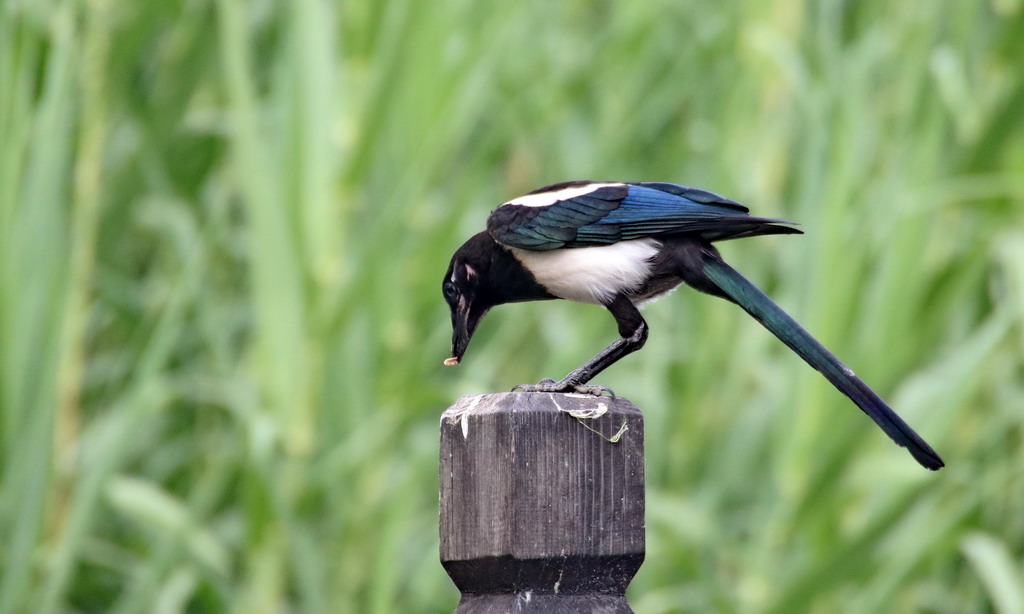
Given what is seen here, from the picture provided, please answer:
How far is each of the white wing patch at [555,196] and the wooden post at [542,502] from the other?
526 mm

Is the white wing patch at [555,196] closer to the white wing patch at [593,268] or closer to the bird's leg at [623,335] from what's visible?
the white wing patch at [593,268]

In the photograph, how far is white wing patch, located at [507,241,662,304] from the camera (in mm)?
1899

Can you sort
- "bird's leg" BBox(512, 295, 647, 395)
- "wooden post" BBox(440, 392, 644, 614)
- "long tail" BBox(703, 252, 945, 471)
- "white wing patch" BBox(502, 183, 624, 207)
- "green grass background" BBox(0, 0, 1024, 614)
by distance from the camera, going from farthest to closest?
"green grass background" BBox(0, 0, 1024, 614), "white wing patch" BBox(502, 183, 624, 207), "bird's leg" BBox(512, 295, 647, 395), "long tail" BBox(703, 252, 945, 471), "wooden post" BBox(440, 392, 644, 614)

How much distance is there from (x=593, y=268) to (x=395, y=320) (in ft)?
3.64

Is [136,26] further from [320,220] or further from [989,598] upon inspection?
[989,598]

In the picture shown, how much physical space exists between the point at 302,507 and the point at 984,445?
65.5 inches

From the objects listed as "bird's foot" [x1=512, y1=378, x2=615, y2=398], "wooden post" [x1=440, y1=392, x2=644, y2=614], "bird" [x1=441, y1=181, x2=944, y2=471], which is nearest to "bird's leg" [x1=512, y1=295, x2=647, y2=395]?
"bird" [x1=441, y1=181, x2=944, y2=471]

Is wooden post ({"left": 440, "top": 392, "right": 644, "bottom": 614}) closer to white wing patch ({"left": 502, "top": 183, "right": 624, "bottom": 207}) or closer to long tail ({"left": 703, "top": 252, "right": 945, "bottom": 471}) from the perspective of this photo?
long tail ({"left": 703, "top": 252, "right": 945, "bottom": 471})

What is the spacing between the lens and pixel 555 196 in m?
1.97

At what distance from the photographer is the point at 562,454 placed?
145 centimetres

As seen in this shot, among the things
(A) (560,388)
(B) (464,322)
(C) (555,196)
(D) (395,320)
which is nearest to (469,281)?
(B) (464,322)

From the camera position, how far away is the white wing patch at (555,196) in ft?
6.42

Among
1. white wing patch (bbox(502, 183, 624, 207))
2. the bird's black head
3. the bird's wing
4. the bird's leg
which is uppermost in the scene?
white wing patch (bbox(502, 183, 624, 207))

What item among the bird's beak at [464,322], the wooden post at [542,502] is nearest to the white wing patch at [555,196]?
the bird's beak at [464,322]
